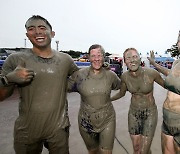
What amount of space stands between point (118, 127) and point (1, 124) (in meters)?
3.08

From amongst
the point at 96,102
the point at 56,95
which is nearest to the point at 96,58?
the point at 96,102

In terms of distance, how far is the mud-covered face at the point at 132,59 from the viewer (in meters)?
2.53

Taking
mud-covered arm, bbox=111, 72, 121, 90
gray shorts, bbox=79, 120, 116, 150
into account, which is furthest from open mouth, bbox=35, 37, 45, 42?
gray shorts, bbox=79, 120, 116, 150

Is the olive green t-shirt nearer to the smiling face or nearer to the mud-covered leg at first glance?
the smiling face

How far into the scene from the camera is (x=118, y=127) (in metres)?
4.83

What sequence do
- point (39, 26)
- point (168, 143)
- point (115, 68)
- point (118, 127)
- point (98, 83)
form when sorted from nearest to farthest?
point (39, 26)
point (168, 143)
point (98, 83)
point (118, 127)
point (115, 68)

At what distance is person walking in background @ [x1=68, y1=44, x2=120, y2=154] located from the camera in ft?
7.79

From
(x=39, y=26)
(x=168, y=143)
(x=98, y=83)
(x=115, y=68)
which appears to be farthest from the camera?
(x=115, y=68)

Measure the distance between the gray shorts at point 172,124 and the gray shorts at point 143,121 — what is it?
54 cm

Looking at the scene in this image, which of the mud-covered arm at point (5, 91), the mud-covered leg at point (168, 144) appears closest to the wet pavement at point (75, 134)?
the mud-covered leg at point (168, 144)

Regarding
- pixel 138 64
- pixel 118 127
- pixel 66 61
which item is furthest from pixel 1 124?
pixel 138 64

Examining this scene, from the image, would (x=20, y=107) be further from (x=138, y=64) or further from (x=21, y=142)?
(x=138, y=64)

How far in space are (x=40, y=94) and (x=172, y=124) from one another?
1.41 m

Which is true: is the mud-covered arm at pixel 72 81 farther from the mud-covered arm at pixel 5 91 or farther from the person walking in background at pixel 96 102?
the mud-covered arm at pixel 5 91
